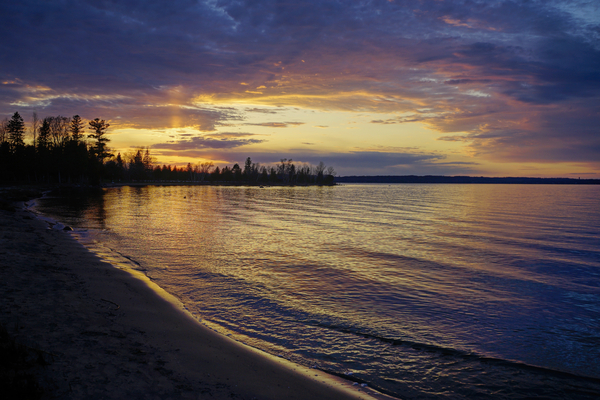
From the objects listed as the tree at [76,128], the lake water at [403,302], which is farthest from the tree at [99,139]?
the lake water at [403,302]

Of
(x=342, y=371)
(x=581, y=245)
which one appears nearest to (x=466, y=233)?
(x=581, y=245)

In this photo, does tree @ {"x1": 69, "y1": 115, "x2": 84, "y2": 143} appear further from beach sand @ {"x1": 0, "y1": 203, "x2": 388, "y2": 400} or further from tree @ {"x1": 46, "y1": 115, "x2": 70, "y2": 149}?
beach sand @ {"x1": 0, "y1": 203, "x2": 388, "y2": 400}

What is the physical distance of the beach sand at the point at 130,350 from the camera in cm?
559

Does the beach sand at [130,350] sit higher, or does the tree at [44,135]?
the tree at [44,135]

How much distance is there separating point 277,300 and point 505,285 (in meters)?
10.9

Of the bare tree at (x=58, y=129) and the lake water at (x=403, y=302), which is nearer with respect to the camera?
the lake water at (x=403, y=302)

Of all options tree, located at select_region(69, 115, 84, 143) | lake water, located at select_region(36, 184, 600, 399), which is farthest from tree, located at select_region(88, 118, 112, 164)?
lake water, located at select_region(36, 184, 600, 399)

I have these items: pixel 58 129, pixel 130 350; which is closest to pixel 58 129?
pixel 58 129

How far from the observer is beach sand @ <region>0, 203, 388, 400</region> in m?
5.59

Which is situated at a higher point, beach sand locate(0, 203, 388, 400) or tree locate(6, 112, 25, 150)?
tree locate(6, 112, 25, 150)

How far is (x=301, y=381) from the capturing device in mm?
6629

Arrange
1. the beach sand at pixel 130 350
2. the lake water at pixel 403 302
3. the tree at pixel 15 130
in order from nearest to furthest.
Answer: the beach sand at pixel 130 350, the lake water at pixel 403 302, the tree at pixel 15 130

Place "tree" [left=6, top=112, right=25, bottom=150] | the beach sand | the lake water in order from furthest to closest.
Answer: "tree" [left=6, top=112, right=25, bottom=150] → the lake water → the beach sand

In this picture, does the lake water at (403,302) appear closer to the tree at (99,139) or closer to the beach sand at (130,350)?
the beach sand at (130,350)
